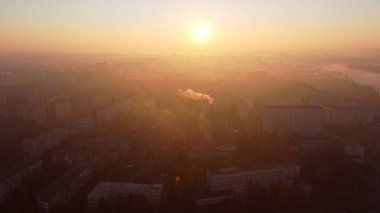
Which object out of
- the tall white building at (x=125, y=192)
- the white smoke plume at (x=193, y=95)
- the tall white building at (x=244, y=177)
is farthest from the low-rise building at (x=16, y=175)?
the white smoke plume at (x=193, y=95)

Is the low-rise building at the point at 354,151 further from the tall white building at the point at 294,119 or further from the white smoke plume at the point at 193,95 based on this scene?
the white smoke plume at the point at 193,95

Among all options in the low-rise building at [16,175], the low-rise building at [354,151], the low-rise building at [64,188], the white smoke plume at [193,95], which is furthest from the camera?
the white smoke plume at [193,95]

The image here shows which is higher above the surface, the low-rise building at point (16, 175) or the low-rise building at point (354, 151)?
the low-rise building at point (16, 175)

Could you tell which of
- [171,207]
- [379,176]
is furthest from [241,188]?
[379,176]

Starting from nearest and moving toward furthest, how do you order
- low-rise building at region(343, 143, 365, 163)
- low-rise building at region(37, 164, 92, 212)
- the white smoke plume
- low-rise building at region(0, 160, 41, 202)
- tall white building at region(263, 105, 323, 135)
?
low-rise building at region(37, 164, 92, 212)
low-rise building at region(0, 160, 41, 202)
low-rise building at region(343, 143, 365, 163)
tall white building at region(263, 105, 323, 135)
the white smoke plume

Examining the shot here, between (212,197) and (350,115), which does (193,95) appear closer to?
(350,115)

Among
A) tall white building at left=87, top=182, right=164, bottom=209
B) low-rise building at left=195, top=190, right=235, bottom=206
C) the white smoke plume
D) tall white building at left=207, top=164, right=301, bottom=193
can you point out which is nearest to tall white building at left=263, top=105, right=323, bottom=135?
the white smoke plume

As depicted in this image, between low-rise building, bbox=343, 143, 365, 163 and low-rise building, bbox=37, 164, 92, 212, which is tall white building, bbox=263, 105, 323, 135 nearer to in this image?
low-rise building, bbox=343, 143, 365, 163
